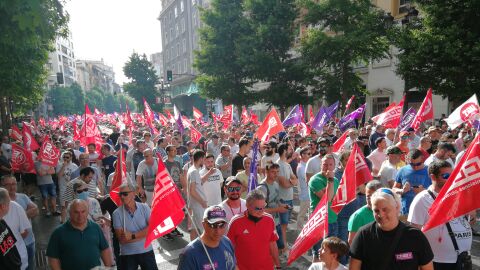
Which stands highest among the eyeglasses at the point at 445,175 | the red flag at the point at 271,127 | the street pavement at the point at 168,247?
the red flag at the point at 271,127

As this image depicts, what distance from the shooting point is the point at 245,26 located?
28438mm

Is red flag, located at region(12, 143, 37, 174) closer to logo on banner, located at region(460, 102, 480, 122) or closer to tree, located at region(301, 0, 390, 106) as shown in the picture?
logo on banner, located at region(460, 102, 480, 122)

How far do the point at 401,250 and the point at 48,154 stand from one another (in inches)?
316

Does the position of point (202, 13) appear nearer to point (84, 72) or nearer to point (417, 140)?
point (417, 140)

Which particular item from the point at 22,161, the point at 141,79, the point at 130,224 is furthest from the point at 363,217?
the point at 141,79

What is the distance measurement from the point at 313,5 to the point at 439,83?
814 centimetres

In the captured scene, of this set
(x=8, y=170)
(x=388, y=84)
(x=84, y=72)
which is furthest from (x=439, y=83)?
(x=84, y=72)

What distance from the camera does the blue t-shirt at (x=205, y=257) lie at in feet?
10.4

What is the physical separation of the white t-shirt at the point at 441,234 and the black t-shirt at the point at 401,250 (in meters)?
0.92

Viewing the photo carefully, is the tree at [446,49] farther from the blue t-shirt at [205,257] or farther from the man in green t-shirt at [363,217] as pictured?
the blue t-shirt at [205,257]

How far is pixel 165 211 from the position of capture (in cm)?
403

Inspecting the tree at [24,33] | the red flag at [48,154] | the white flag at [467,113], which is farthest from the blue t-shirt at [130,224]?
the white flag at [467,113]

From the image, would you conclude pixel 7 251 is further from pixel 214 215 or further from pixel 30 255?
pixel 214 215

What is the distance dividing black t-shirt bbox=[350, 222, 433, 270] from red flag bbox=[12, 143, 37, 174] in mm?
8048
